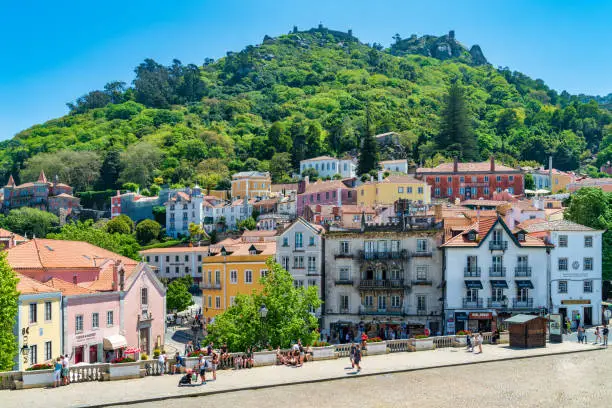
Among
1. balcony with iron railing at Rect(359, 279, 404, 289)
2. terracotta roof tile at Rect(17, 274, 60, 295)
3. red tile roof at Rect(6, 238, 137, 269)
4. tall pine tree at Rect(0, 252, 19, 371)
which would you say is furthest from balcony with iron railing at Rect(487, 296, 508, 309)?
tall pine tree at Rect(0, 252, 19, 371)

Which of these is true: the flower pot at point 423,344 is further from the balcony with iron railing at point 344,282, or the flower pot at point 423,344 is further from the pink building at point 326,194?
the pink building at point 326,194

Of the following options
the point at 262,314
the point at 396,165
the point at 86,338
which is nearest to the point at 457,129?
the point at 396,165

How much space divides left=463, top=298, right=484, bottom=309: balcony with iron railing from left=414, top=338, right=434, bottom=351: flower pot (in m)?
15.9

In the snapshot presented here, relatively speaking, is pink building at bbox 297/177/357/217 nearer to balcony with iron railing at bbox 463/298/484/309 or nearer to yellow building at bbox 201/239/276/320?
yellow building at bbox 201/239/276/320

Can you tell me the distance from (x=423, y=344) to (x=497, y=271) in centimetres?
1777

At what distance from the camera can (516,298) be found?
6038cm

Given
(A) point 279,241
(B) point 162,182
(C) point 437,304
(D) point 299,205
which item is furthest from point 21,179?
(C) point 437,304

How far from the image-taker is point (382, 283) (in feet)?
208

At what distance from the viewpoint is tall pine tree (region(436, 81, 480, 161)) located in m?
162

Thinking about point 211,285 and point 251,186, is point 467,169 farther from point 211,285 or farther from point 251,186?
point 211,285

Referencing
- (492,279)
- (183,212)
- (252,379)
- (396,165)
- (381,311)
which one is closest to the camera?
(252,379)

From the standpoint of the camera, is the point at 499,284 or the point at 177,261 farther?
the point at 177,261

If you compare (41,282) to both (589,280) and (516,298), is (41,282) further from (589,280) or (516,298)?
(589,280)

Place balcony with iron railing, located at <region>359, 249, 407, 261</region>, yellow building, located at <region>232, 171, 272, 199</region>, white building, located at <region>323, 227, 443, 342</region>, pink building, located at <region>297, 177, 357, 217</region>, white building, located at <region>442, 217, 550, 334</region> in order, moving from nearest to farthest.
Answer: white building, located at <region>442, 217, 550, 334</region>, white building, located at <region>323, 227, 443, 342</region>, balcony with iron railing, located at <region>359, 249, 407, 261</region>, pink building, located at <region>297, 177, 357, 217</region>, yellow building, located at <region>232, 171, 272, 199</region>
